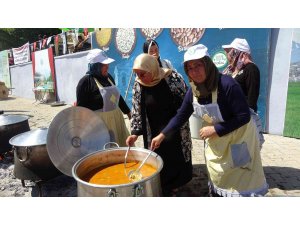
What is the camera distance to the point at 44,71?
15.1m

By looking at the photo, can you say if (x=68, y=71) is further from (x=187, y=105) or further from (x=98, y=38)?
(x=187, y=105)

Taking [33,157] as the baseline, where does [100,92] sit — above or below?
above

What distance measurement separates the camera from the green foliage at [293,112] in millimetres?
5379

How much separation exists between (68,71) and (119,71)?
399cm

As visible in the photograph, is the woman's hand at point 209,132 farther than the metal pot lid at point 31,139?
No

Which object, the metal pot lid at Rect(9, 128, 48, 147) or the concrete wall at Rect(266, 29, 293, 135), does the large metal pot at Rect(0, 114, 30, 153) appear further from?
the concrete wall at Rect(266, 29, 293, 135)

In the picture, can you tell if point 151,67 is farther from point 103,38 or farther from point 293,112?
point 103,38

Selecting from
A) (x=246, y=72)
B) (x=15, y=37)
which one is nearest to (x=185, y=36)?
(x=246, y=72)

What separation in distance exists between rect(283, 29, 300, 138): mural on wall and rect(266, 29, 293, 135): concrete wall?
74 millimetres

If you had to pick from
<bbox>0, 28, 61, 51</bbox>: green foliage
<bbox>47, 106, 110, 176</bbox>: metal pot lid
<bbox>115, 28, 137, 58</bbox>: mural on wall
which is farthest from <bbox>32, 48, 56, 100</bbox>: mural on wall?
<bbox>47, 106, 110, 176</bbox>: metal pot lid

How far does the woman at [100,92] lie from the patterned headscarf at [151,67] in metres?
0.78

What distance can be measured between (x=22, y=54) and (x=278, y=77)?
17488 millimetres

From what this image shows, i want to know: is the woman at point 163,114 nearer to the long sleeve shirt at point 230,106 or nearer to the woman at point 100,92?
the woman at point 100,92

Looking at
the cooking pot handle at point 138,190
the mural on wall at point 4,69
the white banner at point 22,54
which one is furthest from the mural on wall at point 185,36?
the mural on wall at point 4,69
